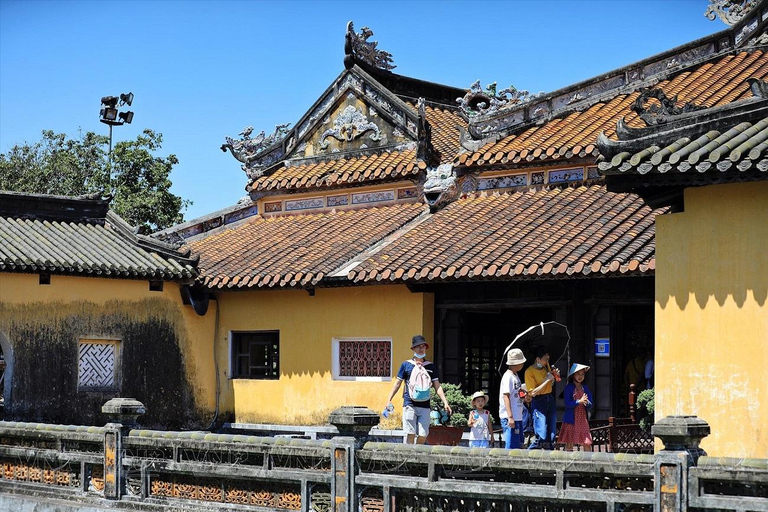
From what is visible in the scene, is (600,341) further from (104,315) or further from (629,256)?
(104,315)

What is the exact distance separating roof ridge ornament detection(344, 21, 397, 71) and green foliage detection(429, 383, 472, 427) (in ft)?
26.2

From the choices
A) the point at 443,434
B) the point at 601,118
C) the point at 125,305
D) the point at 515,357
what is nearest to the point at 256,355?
the point at 125,305

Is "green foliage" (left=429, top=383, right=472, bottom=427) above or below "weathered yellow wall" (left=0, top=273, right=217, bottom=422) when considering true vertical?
below

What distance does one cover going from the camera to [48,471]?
1297cm

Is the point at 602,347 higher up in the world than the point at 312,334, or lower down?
lower down

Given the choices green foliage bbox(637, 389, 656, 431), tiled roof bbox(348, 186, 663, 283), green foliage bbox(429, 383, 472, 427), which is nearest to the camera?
green foliage bbox(637, 389, 656, 431)

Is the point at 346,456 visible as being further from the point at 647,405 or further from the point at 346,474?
the point at 647,405

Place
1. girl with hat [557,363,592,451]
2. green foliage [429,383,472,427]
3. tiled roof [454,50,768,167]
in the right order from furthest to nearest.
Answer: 1. tiled roof [454,50,768,167]
2. green foliage [429,383,472,427]
3. girl with hat [557,363,592,451]

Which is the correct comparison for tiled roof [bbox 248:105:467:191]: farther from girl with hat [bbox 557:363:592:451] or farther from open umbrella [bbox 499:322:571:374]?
girl with hat [bbox 557:363:592:451]

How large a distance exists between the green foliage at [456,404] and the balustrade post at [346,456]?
5260 millimetres

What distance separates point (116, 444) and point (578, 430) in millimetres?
5228

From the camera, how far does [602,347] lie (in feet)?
52.3

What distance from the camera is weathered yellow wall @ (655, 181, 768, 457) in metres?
11.3

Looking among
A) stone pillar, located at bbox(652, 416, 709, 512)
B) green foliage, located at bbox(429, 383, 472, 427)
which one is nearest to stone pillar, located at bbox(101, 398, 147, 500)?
green foliage, located at bbox(429, 383, 472, 427)
